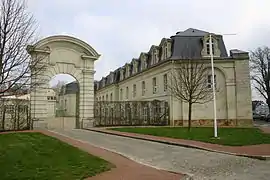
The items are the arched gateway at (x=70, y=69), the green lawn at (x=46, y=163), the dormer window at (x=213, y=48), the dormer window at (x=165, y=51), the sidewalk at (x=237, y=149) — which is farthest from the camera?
the dormer window at (x=165, y=51)

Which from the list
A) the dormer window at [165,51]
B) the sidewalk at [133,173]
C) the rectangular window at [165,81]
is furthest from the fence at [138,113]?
the sidewalk at [133,173]

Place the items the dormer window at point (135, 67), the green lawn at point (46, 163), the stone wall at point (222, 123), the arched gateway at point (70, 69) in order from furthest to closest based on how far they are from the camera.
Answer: the dormer window at point (135, 67)
the stone wall at point (222, 123)
the arched gateway at point (70, 69)
the green lawn at point (46, 163)

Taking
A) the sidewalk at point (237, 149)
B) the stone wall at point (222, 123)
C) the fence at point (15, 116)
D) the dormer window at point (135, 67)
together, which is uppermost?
the dormer window at point (135, 67)

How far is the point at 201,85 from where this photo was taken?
3047cm

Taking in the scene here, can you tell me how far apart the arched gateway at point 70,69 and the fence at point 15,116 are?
0.68 metres

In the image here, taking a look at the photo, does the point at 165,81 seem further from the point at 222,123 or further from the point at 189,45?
the point at 222,123

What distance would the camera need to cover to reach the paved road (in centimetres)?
934

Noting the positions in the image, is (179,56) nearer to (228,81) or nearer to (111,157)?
(228,81)

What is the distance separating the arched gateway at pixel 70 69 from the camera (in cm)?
2559

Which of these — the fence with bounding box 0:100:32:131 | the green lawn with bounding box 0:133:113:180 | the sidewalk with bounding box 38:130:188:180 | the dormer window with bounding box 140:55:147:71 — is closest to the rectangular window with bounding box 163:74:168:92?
the dormer window with bounding box 140:55:147:71

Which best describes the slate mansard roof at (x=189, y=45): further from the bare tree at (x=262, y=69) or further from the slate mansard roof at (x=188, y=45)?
the bare tree at (x=262, y=69)

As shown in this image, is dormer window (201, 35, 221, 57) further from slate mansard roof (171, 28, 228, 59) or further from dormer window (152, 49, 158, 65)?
dormer window (152, 49, 158, 65)

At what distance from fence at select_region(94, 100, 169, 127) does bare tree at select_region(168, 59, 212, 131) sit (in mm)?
2359

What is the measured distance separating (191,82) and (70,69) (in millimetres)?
10701
